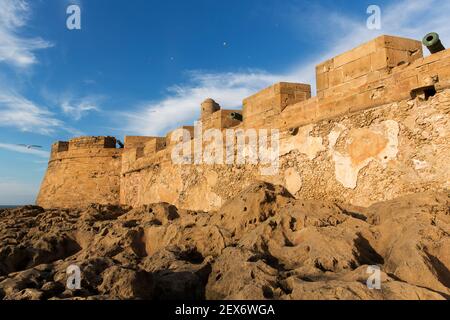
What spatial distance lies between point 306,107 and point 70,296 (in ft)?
14.2

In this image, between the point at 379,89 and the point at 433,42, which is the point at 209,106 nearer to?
the point at 379,89

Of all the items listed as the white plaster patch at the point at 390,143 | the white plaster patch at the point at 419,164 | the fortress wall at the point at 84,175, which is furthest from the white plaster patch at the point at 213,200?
the fortress wall at the point at 84,175

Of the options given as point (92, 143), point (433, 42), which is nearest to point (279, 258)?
point (433, 42)

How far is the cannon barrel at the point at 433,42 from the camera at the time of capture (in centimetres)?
432

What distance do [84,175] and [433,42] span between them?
12907mm

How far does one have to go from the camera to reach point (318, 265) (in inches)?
136

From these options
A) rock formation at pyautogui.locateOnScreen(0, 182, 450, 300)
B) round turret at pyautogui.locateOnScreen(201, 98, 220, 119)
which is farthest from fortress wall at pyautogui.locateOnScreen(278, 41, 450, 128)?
round turret at pyautogui.locateOnScreen(201, 98, 220, 119)

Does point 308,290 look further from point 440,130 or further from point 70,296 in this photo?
point 440,130

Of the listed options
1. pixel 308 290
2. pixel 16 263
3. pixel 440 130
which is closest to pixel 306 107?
pixel 440 130

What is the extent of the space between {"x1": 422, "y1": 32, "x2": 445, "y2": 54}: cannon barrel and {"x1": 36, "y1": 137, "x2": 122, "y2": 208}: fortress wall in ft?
38.0

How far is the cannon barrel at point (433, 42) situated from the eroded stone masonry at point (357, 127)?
12 cm

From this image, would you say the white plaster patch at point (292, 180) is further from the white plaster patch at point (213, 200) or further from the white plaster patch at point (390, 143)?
the white plaster patch at point (213, 200)

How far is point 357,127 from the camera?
16.8ft
